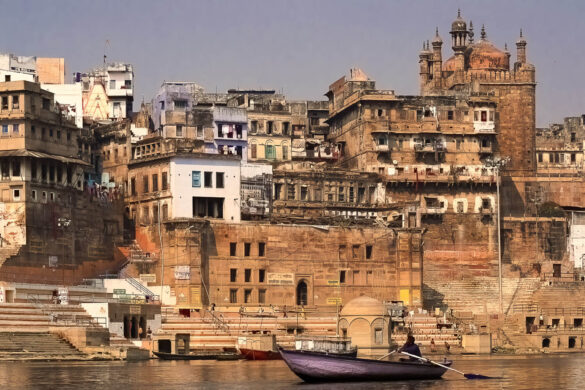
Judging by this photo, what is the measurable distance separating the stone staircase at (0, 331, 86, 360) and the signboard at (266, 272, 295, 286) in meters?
21.9

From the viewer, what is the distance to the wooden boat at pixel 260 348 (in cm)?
7131

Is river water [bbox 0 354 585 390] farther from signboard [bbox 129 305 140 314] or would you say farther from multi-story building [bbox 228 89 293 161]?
multi-story building [bbox 228 89 293 161]

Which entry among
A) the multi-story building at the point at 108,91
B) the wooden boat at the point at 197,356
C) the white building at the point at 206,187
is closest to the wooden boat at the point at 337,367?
the wooden boat at the point at 197,356

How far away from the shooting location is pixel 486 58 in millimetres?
115125

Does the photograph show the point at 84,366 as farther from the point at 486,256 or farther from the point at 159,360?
the point at 486,256

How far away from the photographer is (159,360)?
229 feet

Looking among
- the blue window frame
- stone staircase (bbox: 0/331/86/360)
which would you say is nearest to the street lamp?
the blue window frame

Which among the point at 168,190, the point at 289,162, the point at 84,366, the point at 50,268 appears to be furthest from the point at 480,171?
the point at 84,366

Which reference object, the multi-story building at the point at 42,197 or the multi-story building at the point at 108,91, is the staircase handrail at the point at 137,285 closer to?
the multi-story building at the point at 42,197

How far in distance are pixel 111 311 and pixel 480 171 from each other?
39.8 m

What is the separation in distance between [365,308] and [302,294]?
67.3 feet

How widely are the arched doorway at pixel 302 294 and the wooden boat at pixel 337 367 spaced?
3788 centimetres

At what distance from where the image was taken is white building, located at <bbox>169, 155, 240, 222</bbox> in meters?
88.2

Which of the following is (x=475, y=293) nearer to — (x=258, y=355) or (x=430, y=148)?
(x=430, y=148)
